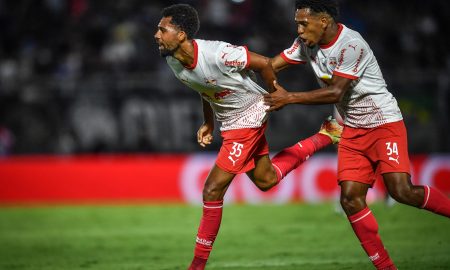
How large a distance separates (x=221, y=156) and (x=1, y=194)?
28.1 feet

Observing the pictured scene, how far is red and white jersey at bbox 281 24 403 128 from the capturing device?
673 cm

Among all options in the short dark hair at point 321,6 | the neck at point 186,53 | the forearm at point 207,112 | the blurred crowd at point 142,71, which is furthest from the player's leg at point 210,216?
the blurred crowd at point 142,71

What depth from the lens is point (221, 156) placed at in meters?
7.30

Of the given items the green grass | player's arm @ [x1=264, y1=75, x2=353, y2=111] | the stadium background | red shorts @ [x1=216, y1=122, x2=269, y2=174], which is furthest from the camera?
the stadium background

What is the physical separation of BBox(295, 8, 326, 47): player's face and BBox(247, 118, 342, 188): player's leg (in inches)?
55.6

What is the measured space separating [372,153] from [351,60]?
881mm

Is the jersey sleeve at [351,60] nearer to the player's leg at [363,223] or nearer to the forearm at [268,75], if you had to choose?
the forearm at [268,75]

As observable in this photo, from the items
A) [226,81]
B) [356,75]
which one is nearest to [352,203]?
[356,75]

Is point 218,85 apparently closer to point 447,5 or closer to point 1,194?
point 1,194

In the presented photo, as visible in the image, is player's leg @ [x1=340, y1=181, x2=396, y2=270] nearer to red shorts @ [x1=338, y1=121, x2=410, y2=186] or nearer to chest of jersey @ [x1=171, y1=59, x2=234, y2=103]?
red shorts @ [x1=338, y1=121, x2=410, y2=186]

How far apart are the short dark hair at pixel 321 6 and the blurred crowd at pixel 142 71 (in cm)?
681

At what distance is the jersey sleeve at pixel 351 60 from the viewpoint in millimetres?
6703

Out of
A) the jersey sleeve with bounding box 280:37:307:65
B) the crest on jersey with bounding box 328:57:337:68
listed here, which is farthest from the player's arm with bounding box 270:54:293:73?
the crest on jersey with bounding box 328:57:337:68

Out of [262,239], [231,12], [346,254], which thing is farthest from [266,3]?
[346,254]
